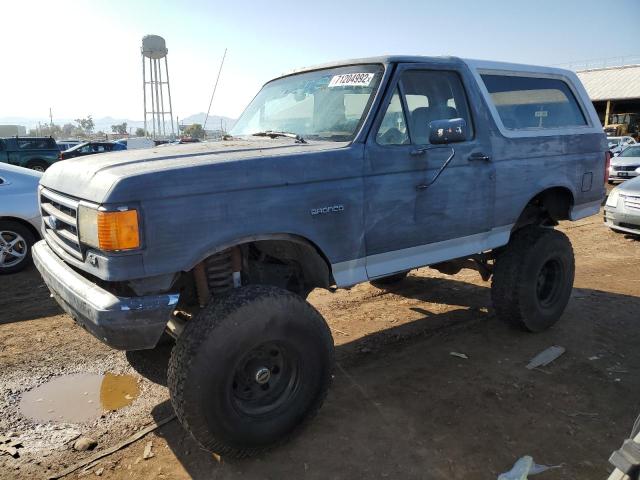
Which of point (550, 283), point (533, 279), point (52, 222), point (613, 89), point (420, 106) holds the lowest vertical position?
point (550, 283)

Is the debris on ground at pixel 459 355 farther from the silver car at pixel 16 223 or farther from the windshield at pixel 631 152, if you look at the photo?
the windshield at pixel 631 152

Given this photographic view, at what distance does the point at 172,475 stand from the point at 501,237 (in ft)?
10.1

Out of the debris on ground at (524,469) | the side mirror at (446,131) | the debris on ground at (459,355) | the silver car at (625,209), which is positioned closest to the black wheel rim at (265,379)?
the debris on ground at (524,469)

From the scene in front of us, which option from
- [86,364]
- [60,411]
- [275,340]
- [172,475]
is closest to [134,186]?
[275,340]

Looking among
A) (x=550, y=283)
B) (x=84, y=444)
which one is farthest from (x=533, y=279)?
(x=84, y=444)

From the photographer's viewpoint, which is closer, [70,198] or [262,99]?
[70,198]

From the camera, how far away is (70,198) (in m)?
2.80

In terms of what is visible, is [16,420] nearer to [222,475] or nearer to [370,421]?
Result: [222,475]

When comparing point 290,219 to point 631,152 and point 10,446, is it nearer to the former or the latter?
point 10,446

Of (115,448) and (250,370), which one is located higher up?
(250,370)

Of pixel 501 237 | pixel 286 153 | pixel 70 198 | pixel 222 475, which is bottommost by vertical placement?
pixel 222 475

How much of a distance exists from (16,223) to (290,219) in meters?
5.25

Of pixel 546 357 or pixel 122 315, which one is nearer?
pixel 122 315

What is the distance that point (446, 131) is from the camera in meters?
3.26
